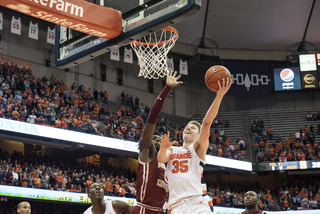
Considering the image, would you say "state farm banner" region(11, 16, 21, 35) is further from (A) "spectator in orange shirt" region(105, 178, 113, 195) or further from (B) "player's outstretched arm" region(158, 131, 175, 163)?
(B) "player's outstretched arm" region(158, 131, 175, 163)

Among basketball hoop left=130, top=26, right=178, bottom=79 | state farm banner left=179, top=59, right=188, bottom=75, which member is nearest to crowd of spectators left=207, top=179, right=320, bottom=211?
state farm banner left=179, top=59, right=188, bottom=75

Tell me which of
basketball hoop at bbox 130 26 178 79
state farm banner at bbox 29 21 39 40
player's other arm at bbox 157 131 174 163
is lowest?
player's other arm at bbox 157 131 174 163

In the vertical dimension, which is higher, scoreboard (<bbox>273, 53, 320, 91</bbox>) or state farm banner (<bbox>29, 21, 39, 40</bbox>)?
state farm banner (<bbox>29, 21, 39, 40</bbox>)

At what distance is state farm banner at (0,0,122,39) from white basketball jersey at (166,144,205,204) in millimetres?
3860

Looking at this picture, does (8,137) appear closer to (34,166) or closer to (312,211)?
(34,166)

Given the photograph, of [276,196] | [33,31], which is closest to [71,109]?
[33,31]

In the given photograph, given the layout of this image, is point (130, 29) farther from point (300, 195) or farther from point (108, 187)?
point (300, 195)

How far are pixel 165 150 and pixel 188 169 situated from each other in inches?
12.9

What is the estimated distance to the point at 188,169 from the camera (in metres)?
4.89

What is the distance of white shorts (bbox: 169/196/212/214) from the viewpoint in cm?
470

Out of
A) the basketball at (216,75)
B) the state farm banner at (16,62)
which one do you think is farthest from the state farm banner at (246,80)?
the basketball at (216,75)

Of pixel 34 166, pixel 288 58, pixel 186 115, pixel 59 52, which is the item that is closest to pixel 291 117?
pixel 288 58

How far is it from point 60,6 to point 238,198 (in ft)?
63.7

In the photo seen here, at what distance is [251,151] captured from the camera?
2853 centimetres
